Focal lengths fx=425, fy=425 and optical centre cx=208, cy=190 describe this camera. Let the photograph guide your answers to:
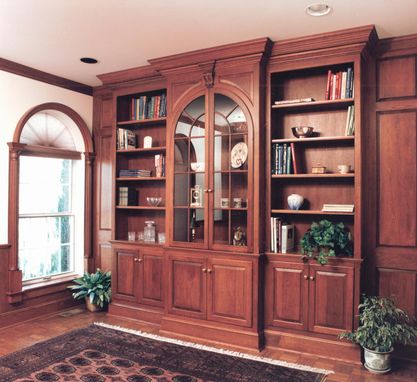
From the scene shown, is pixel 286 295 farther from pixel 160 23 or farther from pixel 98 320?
pixel 160 23

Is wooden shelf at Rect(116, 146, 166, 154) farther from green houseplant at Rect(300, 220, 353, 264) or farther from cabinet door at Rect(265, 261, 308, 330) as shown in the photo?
green houseplant at Rect(300, 220, 353, 264)

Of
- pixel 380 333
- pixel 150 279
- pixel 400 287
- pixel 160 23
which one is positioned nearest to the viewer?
pixel 380 333

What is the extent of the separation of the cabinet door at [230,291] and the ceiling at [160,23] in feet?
6.54

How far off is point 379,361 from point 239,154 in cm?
204

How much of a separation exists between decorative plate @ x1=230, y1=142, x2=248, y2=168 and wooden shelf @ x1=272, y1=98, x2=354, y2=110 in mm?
454

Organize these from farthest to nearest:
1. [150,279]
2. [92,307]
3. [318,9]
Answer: [92,307]
[150,279]
[318,9]

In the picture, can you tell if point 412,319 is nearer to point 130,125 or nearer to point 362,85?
point 362,85

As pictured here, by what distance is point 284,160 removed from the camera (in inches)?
150

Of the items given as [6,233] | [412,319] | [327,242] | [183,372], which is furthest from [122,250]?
[412,319]

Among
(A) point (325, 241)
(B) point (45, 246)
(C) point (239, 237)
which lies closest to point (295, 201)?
(A) point (325, 241)

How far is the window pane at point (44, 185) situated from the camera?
4719mm

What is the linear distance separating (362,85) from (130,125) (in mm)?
2540

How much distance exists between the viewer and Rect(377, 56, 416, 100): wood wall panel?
353cm

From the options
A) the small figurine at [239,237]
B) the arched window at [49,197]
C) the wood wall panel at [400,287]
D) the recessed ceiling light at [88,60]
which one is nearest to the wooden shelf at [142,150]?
the arched window at [49,197]
